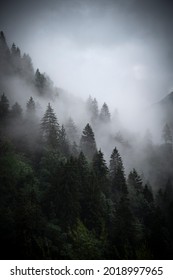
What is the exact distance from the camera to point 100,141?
103500 mm

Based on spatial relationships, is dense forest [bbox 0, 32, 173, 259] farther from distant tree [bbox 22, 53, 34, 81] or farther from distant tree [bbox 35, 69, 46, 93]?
distant tree [bbox 22, 53, 34, 81]

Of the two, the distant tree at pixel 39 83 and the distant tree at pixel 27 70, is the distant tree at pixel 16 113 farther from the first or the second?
the distant tree at pixel 27 70

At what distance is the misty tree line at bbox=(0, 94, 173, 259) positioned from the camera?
29047mm

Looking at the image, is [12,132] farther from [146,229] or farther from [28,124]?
[146,229]

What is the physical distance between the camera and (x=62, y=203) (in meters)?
43.0

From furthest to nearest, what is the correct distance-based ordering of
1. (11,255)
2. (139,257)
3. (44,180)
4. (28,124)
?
1. (28,124)
2. (44,180)
3. (11,255)
4. (139,257)


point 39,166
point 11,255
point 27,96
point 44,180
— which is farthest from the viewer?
point 27,96

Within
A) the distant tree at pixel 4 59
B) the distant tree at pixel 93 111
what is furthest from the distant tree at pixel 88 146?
the distant tree at pixel 4 59

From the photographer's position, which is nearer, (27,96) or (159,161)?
(27,96)

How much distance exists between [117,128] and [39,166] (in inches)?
2540

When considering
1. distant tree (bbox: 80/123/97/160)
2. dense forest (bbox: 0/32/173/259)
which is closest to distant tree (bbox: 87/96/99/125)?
dense forest (bbox: 0/32/173/259)

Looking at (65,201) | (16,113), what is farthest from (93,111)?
(65,201)

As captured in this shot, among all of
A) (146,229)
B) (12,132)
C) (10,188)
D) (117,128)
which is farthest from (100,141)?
(10,188)

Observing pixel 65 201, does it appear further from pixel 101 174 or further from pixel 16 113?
pixel 16 113
